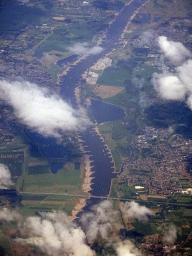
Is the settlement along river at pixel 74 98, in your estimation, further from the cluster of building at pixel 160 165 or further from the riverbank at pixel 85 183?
the cluster of building at pixel 160 165

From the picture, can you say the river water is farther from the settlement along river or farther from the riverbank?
the riverbank

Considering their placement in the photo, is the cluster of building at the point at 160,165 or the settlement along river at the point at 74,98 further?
the settlement along river at the point at 74,98

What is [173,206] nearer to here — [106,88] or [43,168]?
[43,168]

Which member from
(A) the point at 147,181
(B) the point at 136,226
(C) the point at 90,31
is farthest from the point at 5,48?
(B) the point at 136,226

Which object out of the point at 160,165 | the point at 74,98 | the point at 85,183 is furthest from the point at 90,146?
the point at 74,98

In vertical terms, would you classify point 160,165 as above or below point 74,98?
below

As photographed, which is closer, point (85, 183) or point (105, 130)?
point (85, 183)

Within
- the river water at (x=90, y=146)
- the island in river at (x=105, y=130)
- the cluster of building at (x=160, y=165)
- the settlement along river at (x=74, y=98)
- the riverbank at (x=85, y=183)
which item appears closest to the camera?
the riverbank at (x=85, y=183)

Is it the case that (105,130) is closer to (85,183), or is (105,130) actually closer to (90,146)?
(90,146)

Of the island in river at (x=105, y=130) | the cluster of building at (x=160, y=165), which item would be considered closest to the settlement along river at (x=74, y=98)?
the island in river at (x=105, y=130)
